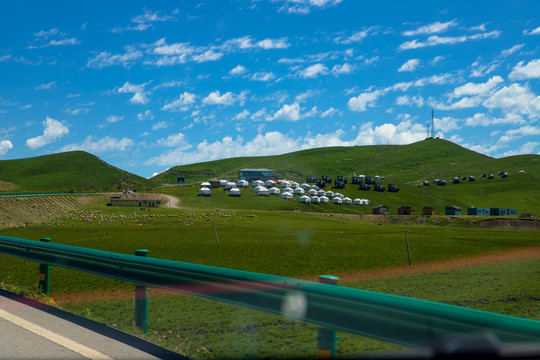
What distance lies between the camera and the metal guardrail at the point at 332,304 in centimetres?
365

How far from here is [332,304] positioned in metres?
4.62

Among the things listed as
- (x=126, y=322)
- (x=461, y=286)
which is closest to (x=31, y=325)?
(x=126, y=322)

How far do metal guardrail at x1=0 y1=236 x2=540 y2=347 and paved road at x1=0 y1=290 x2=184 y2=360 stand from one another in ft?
2.74

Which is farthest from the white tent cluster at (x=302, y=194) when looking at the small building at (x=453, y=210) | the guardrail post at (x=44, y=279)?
the guardrail post at (x=44, y=279)

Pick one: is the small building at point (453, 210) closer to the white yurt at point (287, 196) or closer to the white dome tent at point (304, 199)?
the white dome tent at point (304, 199)

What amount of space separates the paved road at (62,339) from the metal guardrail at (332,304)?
32.8 inches

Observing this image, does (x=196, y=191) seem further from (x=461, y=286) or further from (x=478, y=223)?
(x=461, y=286)

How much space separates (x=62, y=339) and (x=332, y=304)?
369 centimetres

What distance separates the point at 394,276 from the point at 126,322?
32.9 feet

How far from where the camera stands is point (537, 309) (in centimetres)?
954

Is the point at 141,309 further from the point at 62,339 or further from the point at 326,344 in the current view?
the point at 326,344

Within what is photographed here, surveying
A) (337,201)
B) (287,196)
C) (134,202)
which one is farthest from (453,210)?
(134,202)

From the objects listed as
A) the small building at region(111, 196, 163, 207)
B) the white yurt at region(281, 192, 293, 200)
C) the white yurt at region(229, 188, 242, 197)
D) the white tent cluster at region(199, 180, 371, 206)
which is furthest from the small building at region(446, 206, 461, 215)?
the small building at region(111, 196, 163, 207)

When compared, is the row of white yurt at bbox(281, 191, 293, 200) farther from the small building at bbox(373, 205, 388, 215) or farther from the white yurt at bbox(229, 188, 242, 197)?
the small building at bbox(373, 205, 388, 215)
